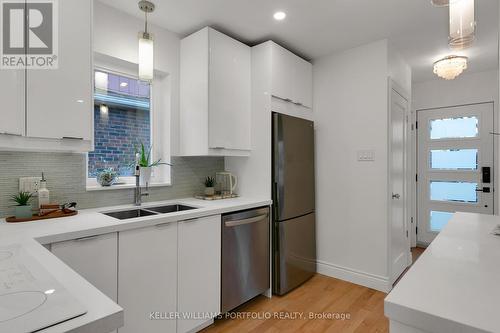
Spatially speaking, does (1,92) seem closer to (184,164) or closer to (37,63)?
(37,63)

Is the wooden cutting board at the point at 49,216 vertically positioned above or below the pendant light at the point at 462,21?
below

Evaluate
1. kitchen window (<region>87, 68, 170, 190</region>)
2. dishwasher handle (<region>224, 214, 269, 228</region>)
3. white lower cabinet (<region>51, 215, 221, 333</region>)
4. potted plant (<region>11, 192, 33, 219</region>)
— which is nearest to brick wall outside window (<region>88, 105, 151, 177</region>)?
kitchen window (<region>87, 68, 170, 190</region>)

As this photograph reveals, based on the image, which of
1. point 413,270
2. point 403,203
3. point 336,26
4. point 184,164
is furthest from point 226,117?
point 403,203

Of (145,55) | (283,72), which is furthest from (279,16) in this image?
(145,55)

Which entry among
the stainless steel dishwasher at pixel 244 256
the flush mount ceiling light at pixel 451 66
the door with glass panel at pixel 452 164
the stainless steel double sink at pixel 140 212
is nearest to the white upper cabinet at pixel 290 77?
the stainless steel dishwasher at pixel 244 256

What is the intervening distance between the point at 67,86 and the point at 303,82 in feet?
7.43

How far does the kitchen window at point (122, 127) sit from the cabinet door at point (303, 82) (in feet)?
4.69

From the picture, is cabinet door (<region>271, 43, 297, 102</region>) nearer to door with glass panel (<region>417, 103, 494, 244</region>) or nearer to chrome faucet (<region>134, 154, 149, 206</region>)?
chrome faucet (<region>134, 154, 149, 206</region>)

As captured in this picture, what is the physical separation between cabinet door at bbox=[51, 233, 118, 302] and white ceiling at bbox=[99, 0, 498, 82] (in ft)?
5.87

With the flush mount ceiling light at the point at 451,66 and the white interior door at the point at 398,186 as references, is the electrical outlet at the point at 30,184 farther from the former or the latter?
the flush mount ceiling light at the point at 451,66

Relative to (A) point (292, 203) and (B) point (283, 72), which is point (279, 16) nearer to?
(B) point (283, 72)

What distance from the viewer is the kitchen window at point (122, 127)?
224 centimetres

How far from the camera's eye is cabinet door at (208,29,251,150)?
2385 millimetres

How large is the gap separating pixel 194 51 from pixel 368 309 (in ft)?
9.10
